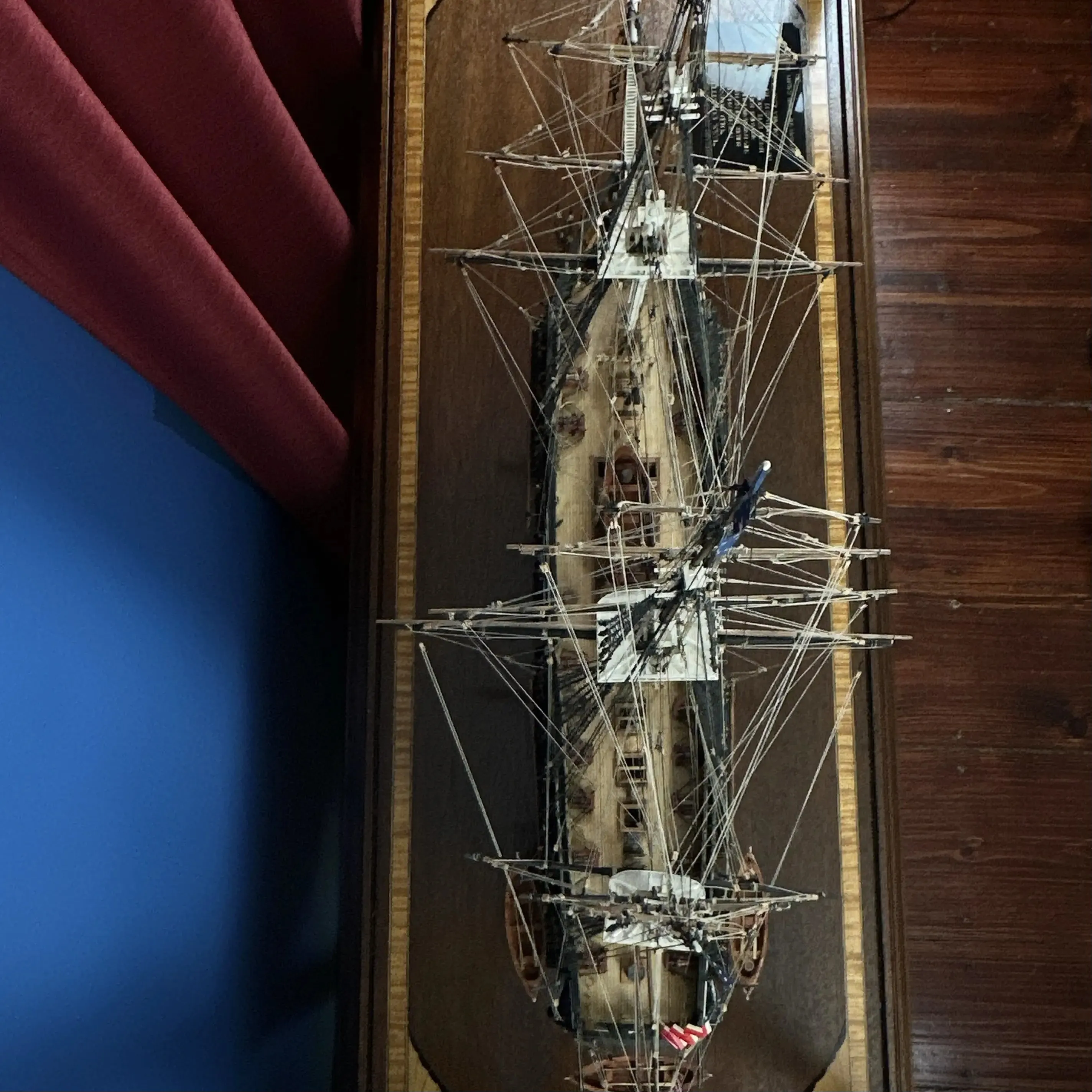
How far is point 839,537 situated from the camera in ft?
2.63

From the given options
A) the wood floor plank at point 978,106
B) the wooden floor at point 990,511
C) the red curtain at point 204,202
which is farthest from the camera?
the wood floor plank at point 978,106

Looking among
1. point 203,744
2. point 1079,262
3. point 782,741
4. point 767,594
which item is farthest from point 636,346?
point 1079,262

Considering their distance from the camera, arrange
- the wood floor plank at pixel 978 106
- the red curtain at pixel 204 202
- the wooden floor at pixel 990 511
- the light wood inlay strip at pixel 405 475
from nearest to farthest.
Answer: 1. the red curtain at pixel 204 202
2. the light wood inlay strip at pixel 405 475
3. the wooden floor at pixel 990 511
4. the wood floor plank at pixel 978 106

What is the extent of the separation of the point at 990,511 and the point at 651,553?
0.44 meters

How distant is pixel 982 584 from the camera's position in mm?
922

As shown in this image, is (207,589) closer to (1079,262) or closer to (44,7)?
(44,7)

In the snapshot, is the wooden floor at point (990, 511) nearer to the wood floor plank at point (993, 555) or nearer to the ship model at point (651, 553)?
the wood floor plank at point (993, 555)

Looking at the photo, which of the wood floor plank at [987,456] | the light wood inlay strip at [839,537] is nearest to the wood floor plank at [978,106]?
the light wood inlay strip at [839,537]

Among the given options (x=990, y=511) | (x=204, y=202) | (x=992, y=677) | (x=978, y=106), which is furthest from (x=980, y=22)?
(x=204, y=202)

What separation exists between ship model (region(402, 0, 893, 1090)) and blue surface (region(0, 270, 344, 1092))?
17 cm

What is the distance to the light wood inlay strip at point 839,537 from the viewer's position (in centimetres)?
74

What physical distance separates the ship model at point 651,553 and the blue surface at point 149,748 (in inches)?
6.5

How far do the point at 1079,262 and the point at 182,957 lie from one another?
0.96 m

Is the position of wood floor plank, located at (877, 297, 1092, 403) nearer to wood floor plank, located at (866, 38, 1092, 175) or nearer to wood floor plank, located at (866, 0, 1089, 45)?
wood floor plank, located at (866, 38, 1092, 175)
